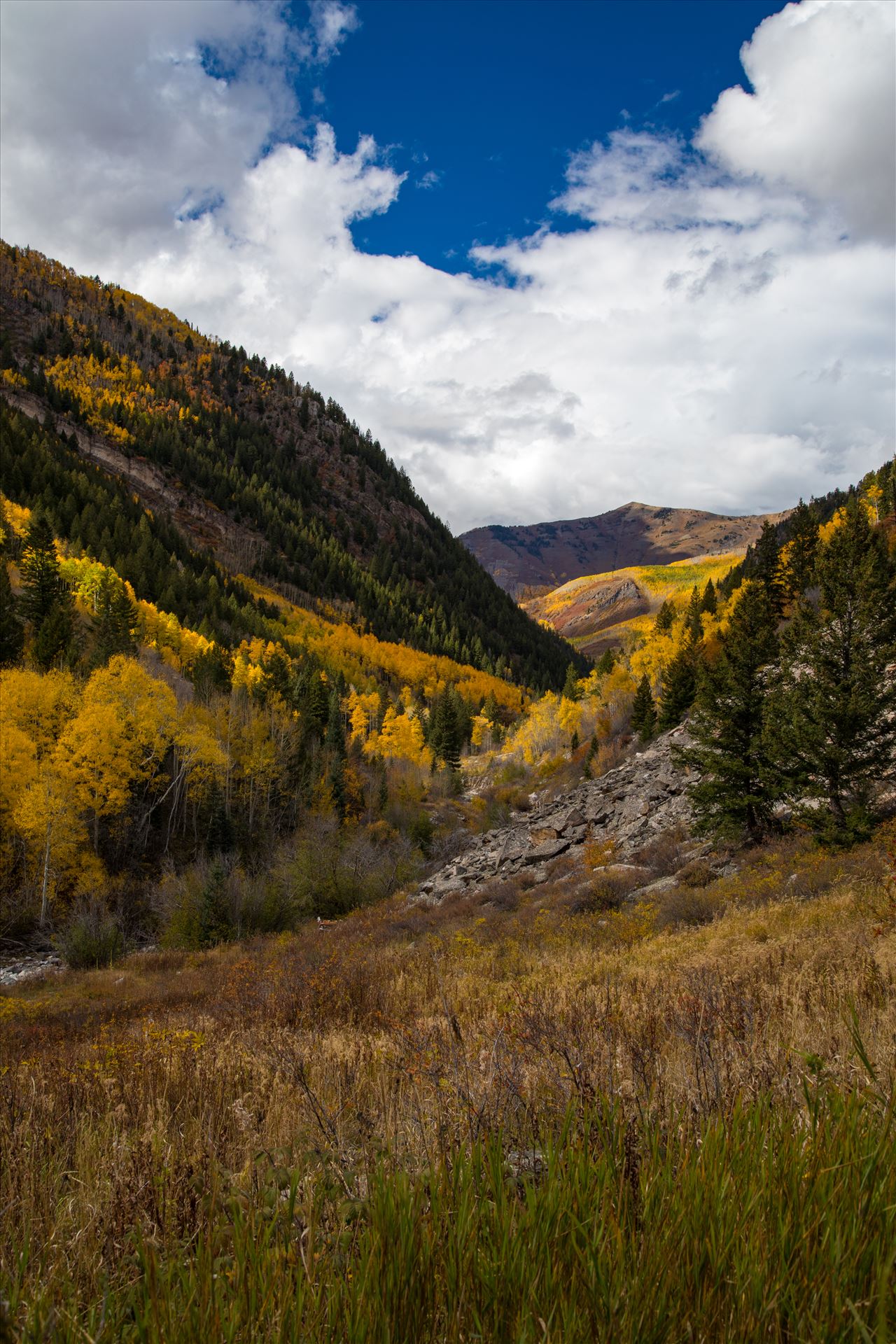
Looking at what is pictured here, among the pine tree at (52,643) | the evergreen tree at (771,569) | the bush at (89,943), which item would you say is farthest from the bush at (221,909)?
the evergreen tree at (771,569)

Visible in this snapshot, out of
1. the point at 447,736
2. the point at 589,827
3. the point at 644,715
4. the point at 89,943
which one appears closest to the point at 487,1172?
the point at 89,943

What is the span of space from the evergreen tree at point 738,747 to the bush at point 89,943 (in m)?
23.7

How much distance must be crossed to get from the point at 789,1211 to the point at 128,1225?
7.30ft

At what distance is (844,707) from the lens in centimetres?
1644

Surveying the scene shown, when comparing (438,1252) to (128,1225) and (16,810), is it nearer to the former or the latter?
(128,1225)

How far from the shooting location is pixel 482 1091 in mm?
2730

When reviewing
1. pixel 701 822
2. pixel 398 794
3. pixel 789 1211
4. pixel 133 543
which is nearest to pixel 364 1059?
pixel 789 1211

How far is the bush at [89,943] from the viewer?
23.2m

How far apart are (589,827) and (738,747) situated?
1282 cm

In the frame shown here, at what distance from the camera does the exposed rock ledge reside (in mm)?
28094

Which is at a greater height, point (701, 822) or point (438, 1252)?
point (438, 1252)

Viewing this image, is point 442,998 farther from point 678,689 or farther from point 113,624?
point 113,624

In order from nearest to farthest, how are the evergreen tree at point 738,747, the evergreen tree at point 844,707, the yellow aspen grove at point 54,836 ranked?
the evergreen tree at point 844,707, the evergreen tree at point 738,747, the yellow aspen grove at point 54,836

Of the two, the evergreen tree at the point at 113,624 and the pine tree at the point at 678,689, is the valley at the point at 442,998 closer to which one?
the pine tree at the point at 678,689
